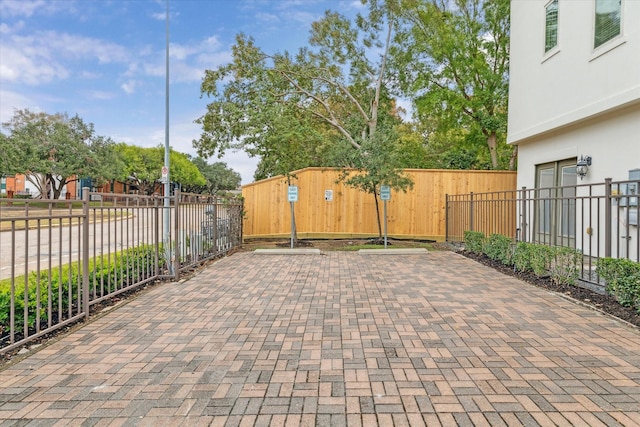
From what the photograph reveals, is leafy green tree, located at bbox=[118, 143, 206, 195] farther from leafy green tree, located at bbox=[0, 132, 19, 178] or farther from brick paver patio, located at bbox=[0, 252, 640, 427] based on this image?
brick paver patio, located at bbox=[0, 252, 640, 427]

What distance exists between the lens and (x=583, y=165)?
6.86 m

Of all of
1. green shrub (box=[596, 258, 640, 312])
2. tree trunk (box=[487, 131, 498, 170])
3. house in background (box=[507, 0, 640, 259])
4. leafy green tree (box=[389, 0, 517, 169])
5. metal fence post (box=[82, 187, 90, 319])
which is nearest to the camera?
metal fence post (box=[82, 187, 90, 319])

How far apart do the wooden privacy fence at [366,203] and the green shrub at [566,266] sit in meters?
5.82

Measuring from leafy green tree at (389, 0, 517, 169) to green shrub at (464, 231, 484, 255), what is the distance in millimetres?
6896

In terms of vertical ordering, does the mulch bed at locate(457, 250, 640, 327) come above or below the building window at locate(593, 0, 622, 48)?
below

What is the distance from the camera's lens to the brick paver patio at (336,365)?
211 cm

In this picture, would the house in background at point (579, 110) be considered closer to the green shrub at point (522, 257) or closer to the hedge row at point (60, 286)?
the green shrub at point (522, 257)

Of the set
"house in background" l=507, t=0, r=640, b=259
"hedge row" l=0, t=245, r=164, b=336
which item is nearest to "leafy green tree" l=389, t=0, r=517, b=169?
"house in background" l=507, t=0, r=640, b=259

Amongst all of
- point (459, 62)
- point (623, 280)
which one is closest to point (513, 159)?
point (459, 62)

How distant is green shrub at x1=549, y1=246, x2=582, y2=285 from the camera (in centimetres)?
496

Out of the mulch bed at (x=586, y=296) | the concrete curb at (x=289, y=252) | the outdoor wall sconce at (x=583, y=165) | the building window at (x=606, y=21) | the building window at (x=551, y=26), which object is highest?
the building window at (x=551, y=26)

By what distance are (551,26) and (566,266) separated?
5.57 meters

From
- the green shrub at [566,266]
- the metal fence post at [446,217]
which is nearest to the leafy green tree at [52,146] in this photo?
the metal fence post at [446,217]

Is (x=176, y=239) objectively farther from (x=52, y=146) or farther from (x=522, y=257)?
(x=52, y=146)
